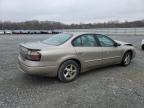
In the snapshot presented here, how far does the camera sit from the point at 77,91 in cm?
415

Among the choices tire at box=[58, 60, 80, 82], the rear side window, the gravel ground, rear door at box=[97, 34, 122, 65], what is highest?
the rear side window

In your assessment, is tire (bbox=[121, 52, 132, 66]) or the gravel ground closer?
the gravel ground

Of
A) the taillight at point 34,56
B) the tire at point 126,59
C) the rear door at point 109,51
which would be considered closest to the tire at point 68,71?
the taillight at point 34,56

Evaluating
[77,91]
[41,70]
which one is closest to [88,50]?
[77,91]

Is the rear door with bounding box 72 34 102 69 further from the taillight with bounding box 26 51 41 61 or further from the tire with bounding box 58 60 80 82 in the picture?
the taillight with bounding box 26 51 41 61

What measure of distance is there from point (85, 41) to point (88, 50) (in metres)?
0.32

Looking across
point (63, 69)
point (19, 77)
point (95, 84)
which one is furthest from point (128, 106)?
point (19, 77)

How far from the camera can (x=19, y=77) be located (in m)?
5.21

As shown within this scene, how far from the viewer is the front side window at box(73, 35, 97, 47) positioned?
5.06 m

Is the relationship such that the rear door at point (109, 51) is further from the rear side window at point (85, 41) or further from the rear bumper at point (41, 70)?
the rear bumper at point (41, 70)

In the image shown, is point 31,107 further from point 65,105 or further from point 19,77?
point 19,77

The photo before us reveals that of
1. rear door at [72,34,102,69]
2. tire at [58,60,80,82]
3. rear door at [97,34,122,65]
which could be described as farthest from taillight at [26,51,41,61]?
rear door at [97,34,122,65]

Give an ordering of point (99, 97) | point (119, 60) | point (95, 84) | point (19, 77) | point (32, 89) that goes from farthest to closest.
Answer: point (119, 60)
point (19, 77)
point (95, 84)
point (32, 89)
point (99, 97)

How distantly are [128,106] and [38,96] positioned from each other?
205 centimetres
